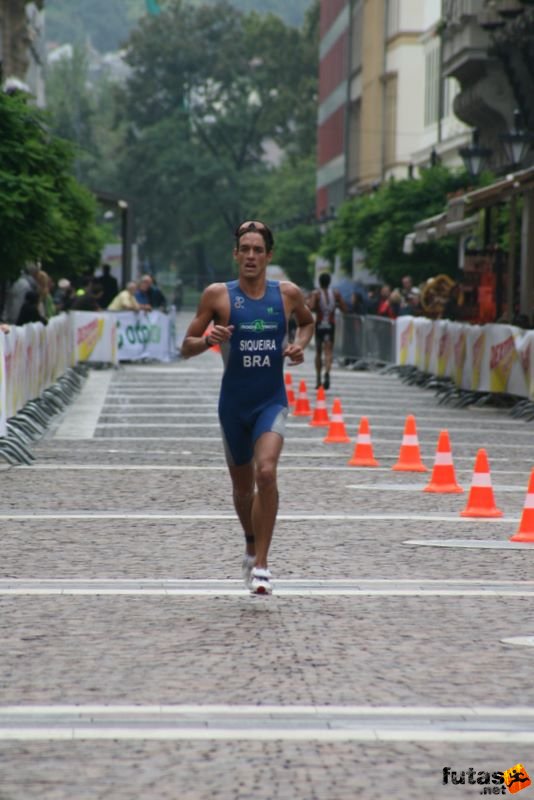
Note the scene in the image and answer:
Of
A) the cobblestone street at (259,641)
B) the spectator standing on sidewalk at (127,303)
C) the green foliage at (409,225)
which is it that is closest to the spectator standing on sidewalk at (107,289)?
the spectator standing on sidewalk at (127,303)

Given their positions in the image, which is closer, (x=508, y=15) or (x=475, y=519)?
(x=475, y=519)

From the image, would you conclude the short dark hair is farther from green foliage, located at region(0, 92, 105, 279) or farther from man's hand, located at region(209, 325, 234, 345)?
green foliage, located at region(0, 92, 105, 279)

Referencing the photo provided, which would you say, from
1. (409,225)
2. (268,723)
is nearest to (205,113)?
(409,225)

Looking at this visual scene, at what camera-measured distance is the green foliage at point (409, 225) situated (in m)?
48.4

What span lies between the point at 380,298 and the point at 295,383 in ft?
46.2

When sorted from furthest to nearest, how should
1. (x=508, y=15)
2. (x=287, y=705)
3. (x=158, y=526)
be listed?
(x=508, y=15) < (x=158, y=526) < (x=287, y=705)

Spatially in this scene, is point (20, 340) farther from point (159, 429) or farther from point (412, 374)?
point (412, 374)

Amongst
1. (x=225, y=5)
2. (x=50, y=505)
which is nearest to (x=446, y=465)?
(x=50, y=505)

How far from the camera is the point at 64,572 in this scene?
11000 millimetres

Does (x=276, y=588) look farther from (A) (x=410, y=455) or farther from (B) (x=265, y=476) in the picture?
(A) (x=410, y=455)

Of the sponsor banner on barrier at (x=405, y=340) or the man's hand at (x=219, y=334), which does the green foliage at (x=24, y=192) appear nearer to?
the man's hand at (x=219, y=334)

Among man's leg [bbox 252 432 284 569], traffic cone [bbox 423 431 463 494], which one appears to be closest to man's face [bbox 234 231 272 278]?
man's leg [bbox 252 432 284 569]

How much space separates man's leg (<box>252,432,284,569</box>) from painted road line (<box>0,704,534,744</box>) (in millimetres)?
2844

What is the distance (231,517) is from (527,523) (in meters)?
2.13
